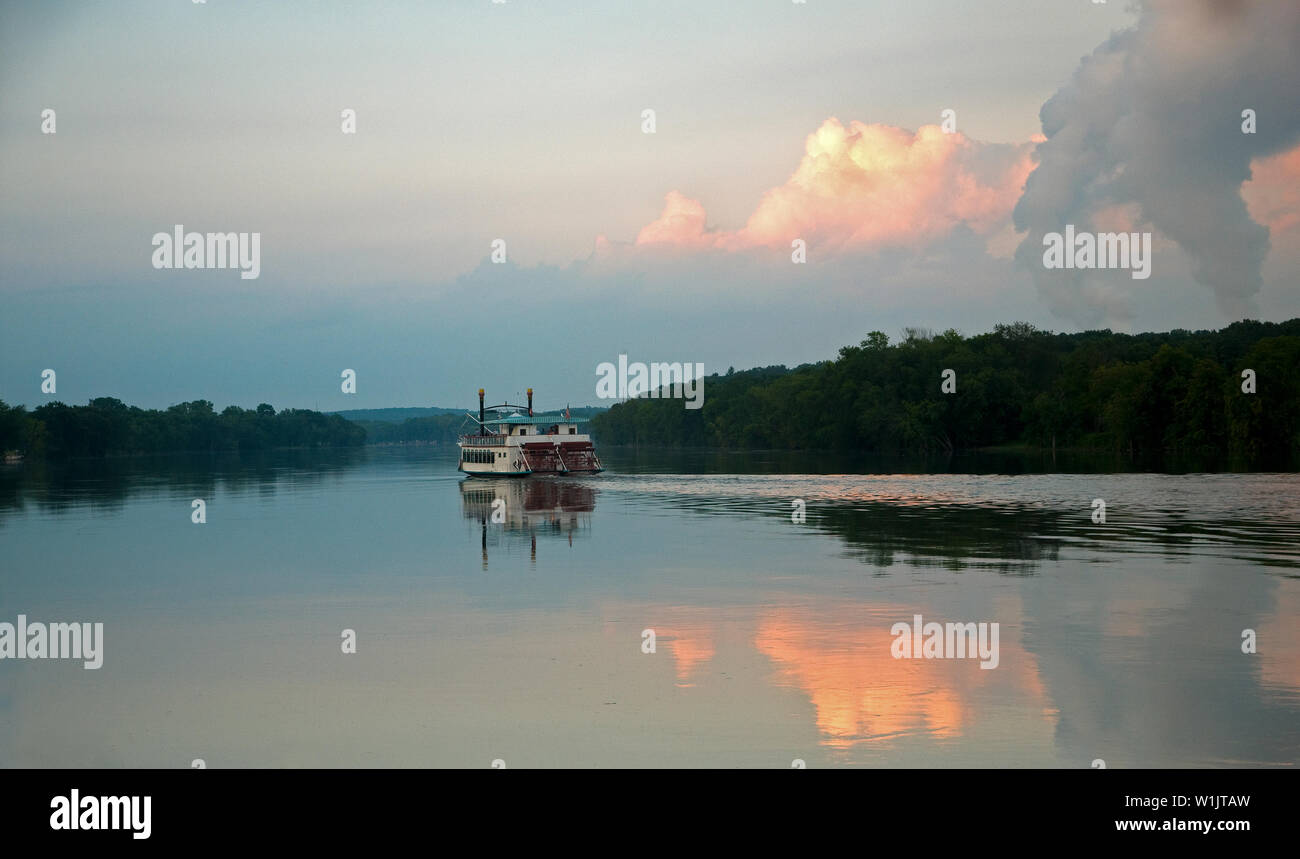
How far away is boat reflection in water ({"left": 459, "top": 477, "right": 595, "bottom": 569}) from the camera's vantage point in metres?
47.7

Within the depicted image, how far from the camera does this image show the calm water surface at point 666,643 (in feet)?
52.2

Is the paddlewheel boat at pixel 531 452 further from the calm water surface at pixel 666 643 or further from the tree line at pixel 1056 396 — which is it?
the tree line at pixel 1056 396

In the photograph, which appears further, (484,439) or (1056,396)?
(1056,396)

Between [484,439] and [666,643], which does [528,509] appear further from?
[484,439]

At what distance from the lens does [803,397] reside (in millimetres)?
191750

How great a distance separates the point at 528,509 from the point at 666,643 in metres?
40.6

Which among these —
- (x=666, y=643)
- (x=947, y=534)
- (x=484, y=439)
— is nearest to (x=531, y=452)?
(x=484, y=439)

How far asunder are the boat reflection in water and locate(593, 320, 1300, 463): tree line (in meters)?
64.4

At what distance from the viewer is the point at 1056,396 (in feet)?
533
